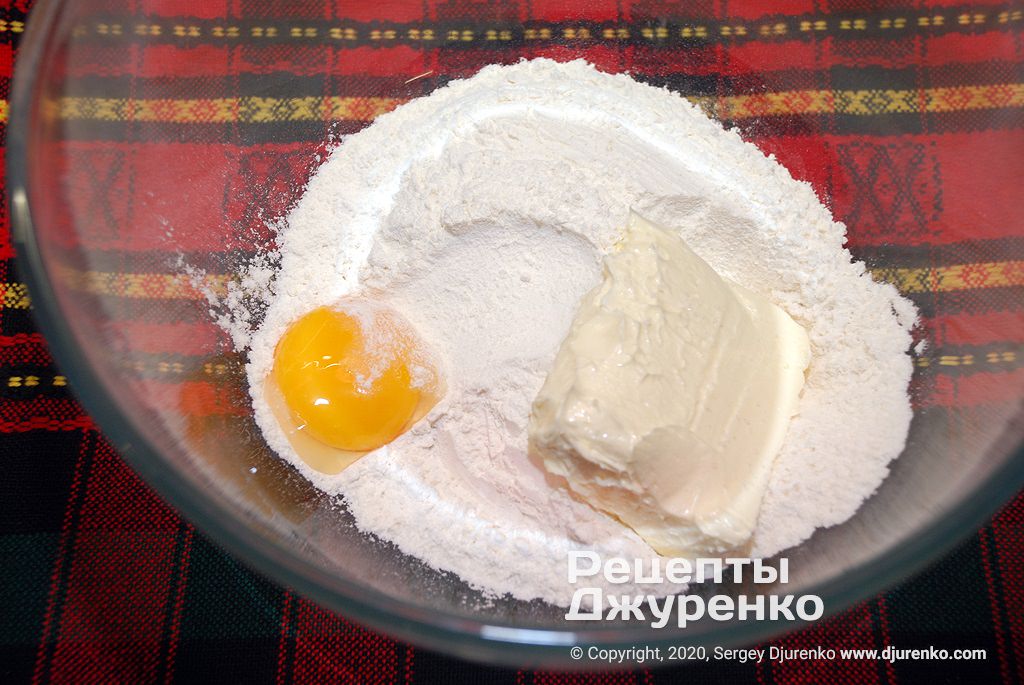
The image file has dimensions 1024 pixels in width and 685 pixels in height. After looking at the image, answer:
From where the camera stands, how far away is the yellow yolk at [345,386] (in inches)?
57.5

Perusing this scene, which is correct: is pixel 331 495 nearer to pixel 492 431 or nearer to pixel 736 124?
pixel 492 431

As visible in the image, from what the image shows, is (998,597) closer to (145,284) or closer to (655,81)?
(655,81)

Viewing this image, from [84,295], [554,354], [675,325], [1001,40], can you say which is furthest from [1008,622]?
[84,295]

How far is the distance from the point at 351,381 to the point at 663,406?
63 centimetres

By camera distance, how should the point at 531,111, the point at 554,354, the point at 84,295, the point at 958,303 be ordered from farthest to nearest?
the point at 531,111 < the point at 958,303 < the point at 554,354 < the point at 84,295

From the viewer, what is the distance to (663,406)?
1.27 meters

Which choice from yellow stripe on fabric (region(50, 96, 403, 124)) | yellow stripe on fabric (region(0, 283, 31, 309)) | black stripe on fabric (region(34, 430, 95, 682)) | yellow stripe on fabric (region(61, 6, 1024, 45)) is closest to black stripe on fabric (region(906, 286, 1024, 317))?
yellow stripe on fabric (region(61, 6, 1024, 45))

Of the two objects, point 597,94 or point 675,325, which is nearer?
point 675,325

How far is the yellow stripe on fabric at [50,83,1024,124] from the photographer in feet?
4.89

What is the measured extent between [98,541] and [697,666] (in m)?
1.28

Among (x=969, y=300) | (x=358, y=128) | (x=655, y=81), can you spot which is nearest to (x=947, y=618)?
(x=969, y=300)

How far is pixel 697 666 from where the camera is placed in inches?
57.0

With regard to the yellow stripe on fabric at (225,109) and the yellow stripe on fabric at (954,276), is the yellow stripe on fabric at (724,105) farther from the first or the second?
the yellow stripe on fabric at (954,276)

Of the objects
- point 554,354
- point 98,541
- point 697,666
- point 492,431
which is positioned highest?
point 554,354
